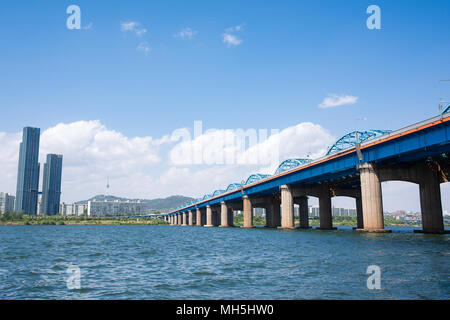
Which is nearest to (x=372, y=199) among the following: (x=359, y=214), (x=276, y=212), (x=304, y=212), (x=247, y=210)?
(x=359, y=214)

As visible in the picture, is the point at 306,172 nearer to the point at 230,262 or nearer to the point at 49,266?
the point at 230,262

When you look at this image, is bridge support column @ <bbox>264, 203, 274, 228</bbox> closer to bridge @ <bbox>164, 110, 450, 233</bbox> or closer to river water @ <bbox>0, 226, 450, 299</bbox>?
bridge @ <bbox>164, 110, 450, 233</bbox>

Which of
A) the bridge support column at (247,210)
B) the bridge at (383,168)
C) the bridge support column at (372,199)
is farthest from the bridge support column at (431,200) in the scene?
the bridge support column at (247,210)

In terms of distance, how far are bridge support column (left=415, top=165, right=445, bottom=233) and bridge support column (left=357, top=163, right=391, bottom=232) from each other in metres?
10.2

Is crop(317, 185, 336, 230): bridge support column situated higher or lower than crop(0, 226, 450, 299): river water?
higher

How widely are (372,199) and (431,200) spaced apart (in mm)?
12880

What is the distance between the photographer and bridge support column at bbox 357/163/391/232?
63.7 meters

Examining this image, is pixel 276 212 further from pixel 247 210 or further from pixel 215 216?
pixel 215 216

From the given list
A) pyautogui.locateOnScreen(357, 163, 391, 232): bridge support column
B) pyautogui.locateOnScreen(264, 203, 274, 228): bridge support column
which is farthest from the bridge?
pyautogui.locateOnScreen(264, 203, 274, 228): bridge support column

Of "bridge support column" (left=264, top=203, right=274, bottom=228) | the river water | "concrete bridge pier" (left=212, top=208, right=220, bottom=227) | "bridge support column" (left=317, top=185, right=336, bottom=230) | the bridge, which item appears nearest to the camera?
the river water

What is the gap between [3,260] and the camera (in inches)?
1221

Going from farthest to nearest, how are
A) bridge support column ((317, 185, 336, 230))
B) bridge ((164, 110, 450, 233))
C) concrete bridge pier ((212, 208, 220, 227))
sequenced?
concrete bridge pier ((212, 208, 220, 227)), bridge support column ((317, 185, 336, 230)), bridge ((164, 110, 450, 233))

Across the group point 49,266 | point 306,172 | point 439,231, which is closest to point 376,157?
point 439,231
